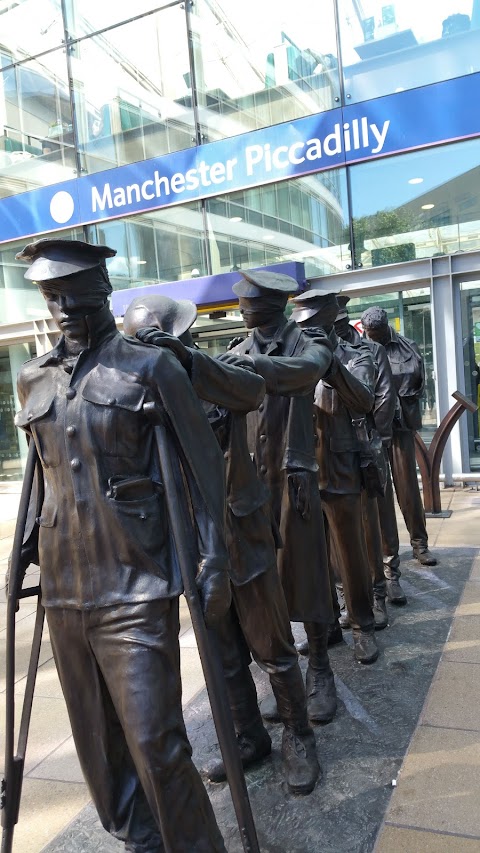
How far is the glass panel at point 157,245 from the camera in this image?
12.0 metres

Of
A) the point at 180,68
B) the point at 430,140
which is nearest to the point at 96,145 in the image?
the point at 180,68

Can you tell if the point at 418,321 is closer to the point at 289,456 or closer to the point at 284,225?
the point at 284,225

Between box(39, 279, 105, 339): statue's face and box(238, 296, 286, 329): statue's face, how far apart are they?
1218 mm

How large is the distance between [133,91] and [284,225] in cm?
402

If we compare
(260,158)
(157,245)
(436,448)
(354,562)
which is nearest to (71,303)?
(354,562)

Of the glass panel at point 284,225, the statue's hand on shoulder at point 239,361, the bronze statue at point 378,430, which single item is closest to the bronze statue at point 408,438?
A: the bronze statue at point 378,430

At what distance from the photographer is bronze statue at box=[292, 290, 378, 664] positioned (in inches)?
164

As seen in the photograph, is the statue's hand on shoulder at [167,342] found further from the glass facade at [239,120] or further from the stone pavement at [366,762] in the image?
the glass facade at [239,120]

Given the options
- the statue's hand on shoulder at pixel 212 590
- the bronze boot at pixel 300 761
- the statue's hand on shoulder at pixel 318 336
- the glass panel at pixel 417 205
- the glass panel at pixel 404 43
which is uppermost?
the glass panel at pixel 404 43

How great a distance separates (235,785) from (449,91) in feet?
32.2

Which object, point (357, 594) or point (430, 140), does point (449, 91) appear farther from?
point (357, 594)

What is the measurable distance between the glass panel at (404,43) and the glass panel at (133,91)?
2886 mm

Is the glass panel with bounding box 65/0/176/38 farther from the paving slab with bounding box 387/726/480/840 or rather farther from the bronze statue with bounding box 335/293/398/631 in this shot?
the paving slab with bounding box 387/726/480/840

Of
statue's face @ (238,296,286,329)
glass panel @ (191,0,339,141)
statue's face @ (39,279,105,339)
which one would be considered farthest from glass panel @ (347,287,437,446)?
statue's face @ (39,279,105,339)
